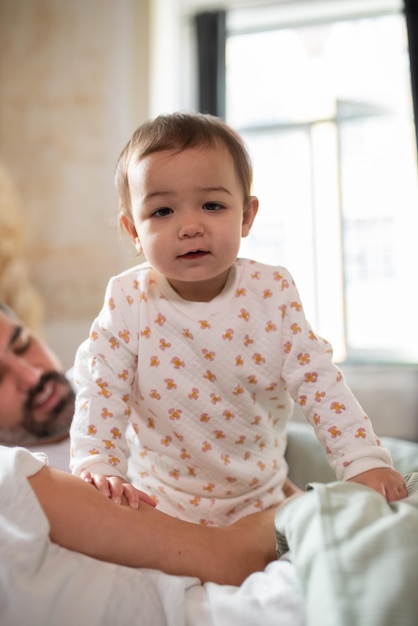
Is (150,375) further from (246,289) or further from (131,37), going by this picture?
(131,37)

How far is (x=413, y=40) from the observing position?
3.26 metres

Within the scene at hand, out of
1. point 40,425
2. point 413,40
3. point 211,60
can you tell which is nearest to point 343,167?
point 413,40

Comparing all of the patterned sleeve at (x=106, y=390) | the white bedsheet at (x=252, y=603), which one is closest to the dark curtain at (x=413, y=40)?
the patterned sleeve at (x=106, y=390)

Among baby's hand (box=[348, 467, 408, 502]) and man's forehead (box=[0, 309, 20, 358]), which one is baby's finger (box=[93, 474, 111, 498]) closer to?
Answer: baby's hand (box=[348, 467, 408, 502])

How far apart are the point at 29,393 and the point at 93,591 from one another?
47.9 inches

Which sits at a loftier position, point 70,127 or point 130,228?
point 70,127

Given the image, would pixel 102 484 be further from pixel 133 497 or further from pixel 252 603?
pixel 252 603

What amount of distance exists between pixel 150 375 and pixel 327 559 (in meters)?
0.64

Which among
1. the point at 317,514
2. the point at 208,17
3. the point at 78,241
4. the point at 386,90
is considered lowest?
the point at 317,514

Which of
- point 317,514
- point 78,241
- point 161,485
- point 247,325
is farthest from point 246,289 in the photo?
A: point 78,241

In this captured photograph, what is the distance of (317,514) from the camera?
2.58 feet

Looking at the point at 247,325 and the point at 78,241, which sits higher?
the point at 78,241

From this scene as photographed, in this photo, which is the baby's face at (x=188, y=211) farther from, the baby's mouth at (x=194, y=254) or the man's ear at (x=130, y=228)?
the man's ear at (x=130, y=228)

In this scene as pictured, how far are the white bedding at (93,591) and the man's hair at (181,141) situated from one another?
0.69 metres
